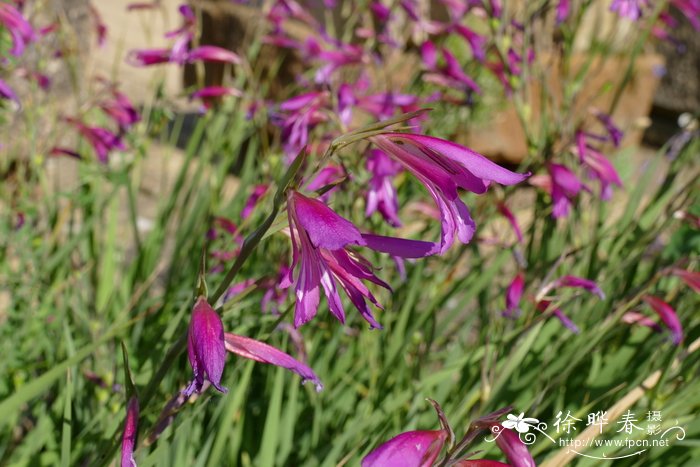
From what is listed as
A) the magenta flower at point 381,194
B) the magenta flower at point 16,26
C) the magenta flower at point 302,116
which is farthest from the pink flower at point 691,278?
the magenta flower at point 16,26

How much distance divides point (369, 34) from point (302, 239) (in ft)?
4.93

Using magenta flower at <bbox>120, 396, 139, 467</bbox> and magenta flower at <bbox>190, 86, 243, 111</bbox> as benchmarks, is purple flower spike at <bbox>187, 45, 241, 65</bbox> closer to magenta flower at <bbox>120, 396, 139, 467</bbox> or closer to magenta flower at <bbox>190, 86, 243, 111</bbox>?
magenta flower at <bbox>190, 86, 243, 111</bbox>

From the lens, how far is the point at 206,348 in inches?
28.7

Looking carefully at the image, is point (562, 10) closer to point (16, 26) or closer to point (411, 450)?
point (16, 26)

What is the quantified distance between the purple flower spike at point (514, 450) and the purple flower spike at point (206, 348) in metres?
0.26

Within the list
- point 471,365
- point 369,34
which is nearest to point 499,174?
point 471,365

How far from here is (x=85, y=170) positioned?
1.74m

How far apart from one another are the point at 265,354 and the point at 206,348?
10 centimetres

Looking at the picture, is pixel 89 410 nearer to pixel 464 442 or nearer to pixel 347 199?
pixel 347 199

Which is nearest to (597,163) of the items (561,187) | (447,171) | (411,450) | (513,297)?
(561,187)

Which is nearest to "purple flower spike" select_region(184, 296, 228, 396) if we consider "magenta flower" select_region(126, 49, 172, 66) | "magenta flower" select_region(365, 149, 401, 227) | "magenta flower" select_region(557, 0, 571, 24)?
"magenta flower" select_region(365, 149, 401, 227)

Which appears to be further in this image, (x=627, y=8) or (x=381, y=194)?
(x=627, y=8)

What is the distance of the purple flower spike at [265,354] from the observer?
81cm

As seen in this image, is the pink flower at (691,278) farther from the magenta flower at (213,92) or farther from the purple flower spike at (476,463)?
the magenta flower at (213,92)
